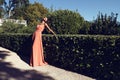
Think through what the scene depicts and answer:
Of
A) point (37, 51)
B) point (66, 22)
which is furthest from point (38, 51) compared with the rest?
point (66, 22)

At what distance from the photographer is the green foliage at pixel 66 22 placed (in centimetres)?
1736

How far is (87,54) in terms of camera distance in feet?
38.9

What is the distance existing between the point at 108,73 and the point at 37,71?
121 inches

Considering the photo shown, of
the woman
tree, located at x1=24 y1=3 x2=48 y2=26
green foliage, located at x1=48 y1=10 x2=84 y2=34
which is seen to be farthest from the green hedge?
tree, located at x1=24 y1=3 x2=48 y2=26

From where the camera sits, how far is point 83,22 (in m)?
18.3

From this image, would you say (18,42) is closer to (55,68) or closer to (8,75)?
(55,68)

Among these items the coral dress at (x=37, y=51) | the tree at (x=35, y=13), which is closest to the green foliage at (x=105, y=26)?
the coral dress at (x=37, y=51)

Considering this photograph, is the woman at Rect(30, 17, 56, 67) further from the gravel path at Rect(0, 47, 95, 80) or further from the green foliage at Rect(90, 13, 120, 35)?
the green foliage at Rect(90, 13, 120, 35)

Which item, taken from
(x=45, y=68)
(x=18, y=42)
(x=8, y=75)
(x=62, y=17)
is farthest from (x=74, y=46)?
(x=18, y=42)

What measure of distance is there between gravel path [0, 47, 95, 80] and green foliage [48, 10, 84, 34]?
4.18m

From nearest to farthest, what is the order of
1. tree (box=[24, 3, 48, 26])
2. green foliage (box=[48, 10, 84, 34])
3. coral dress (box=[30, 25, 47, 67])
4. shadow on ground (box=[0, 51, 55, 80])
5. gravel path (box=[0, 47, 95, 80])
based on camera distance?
shadow on ground (box=[0, 51, 55, 80]) < gravel path (box=[0, 47, 95, 80]) < coral dress (box=[30, 25, 47, 67]) < green foliage (box=[48, 10, 84, 34]) < tree (box=[24, 3, 48, 26])

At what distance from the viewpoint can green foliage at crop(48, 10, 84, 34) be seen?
17359 mm

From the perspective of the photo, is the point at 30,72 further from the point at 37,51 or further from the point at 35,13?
the point at 35,13

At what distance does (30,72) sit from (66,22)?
5.85 metres
